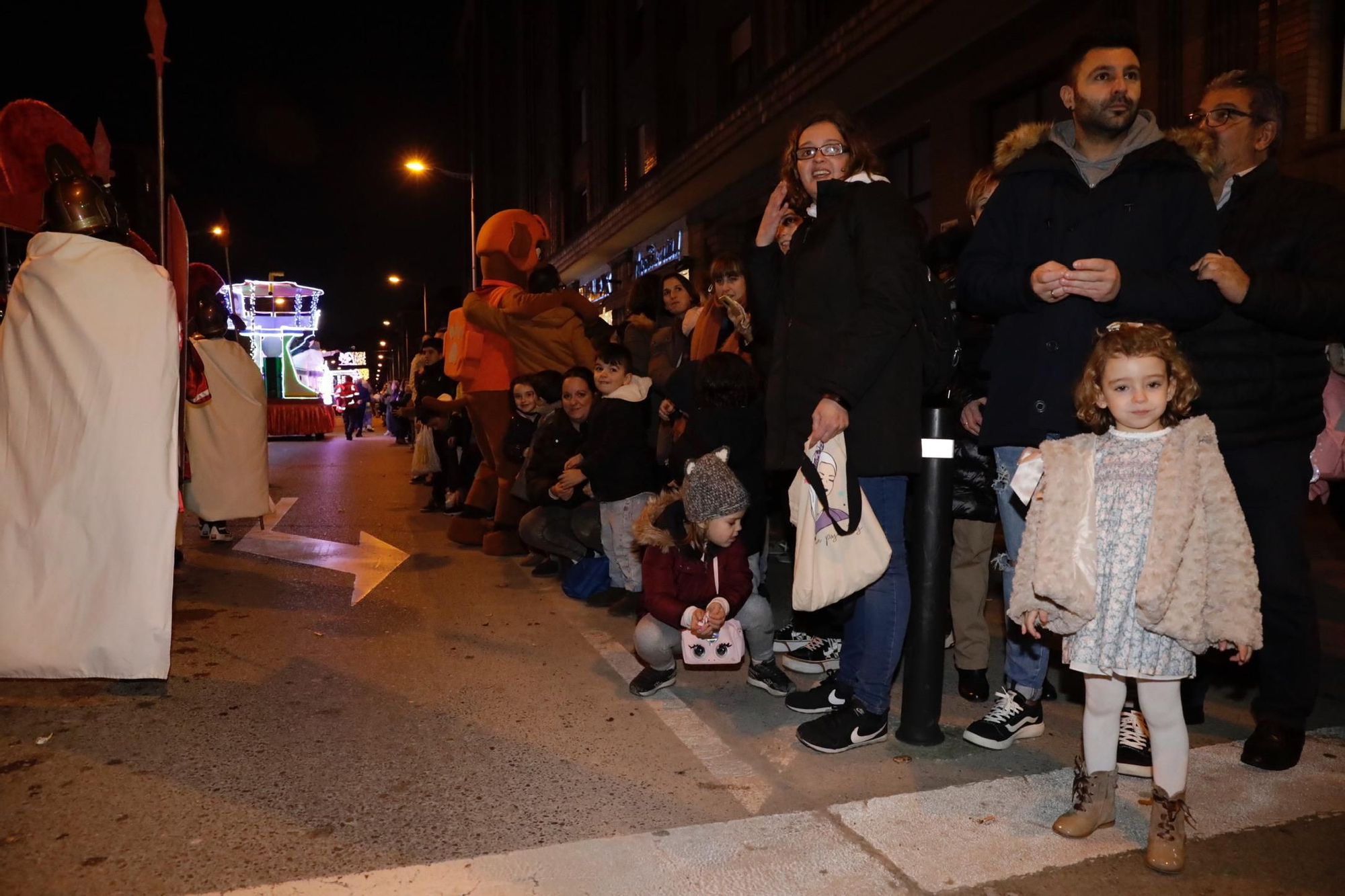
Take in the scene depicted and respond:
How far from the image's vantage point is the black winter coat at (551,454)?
6223 mm

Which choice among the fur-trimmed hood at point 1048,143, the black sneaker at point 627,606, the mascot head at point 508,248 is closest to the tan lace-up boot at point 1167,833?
the fur-trimmed hood at point 1048,143

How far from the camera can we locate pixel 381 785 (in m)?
3.04

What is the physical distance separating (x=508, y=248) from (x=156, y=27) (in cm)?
345

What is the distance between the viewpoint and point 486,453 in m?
8.28

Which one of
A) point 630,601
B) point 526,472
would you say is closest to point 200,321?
point 526,472

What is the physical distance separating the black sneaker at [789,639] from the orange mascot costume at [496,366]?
312 cm

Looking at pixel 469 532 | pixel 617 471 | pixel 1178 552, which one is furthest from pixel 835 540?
pixel 469 532

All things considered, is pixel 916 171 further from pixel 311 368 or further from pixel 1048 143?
pixel 311 368

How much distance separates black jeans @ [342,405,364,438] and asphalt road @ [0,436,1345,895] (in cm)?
2713

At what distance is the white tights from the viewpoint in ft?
8.34

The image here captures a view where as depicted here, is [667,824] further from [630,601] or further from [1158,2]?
[1158,2]

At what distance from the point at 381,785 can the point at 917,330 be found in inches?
92.6

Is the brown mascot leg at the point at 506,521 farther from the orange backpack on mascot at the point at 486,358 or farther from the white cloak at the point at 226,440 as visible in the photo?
the white cloak at the point at 226,440

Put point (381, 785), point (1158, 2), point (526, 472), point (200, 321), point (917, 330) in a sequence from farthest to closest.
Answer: point (1158, 2)
point (200, 321)
point (526, 472)
point (917, 330)
point (381, 785)
